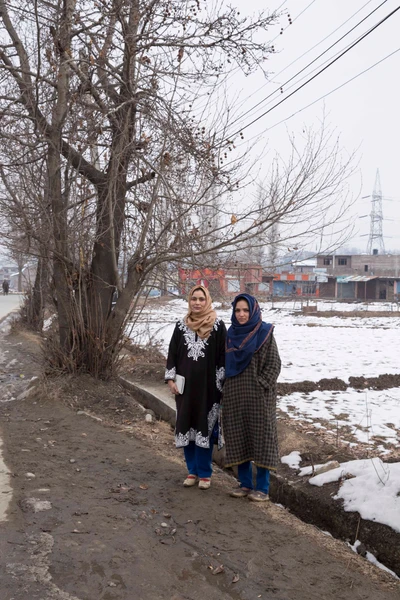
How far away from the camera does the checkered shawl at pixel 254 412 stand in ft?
15.7

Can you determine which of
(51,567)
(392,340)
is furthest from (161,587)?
(392,340)

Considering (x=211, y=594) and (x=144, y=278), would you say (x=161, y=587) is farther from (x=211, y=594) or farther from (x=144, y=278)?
(x=144, y=278)

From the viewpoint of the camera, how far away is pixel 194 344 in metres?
5.05

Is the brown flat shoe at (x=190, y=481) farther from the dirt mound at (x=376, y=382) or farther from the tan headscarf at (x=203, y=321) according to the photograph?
the dirt mound at (x=376, y=382)

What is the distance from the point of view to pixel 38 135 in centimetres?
825

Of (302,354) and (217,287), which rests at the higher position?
(217,287)

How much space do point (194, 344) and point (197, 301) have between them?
36 cm

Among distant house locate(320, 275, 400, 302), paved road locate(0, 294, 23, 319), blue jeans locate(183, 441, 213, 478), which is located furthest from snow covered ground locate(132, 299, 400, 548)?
distant house locate(320, 275, 400, 302)

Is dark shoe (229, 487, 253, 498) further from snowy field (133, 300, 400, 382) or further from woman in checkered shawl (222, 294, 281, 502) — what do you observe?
snowy field (133, 300, 400, 382)

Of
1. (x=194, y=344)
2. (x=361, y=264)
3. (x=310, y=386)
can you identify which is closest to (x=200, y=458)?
(x=194, y=344)

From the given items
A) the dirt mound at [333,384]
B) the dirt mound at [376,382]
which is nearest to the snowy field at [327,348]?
the dirt mound at [376,382]

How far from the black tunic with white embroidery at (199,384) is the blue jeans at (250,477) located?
0.27 metres

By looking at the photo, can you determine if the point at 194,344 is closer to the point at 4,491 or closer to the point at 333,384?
the point at 4,491

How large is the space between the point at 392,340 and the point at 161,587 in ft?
55.0
